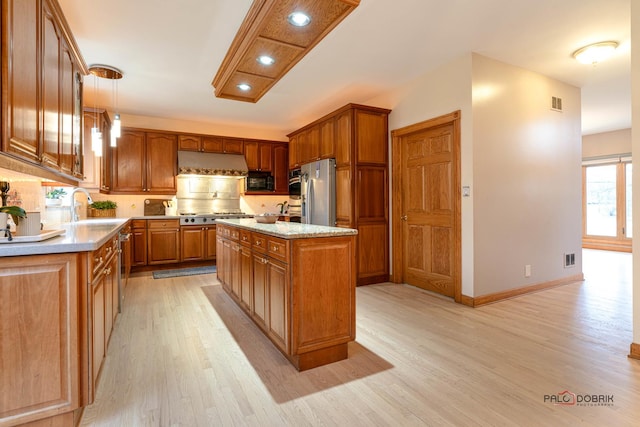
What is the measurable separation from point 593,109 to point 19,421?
25.8 ft

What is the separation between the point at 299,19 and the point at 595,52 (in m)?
3.24

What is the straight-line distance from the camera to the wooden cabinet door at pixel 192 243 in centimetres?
545

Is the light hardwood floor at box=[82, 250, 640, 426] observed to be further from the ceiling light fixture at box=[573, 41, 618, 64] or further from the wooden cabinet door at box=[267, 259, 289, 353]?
the ceiling light fixture at box=[573, 41, 618, 64]

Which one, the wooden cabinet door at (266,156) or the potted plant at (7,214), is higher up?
the wooden cabinet door at (266,156)

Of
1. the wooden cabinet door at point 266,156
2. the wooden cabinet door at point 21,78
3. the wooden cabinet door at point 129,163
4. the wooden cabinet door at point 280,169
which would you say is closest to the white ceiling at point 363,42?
the wooden cabinet door at point 129,163

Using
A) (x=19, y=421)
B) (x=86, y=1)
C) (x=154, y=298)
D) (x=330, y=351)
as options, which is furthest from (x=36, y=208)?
(x=330, y=351)

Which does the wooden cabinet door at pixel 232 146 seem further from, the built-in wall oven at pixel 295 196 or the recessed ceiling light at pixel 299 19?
the recessed ceiling light at pixel 299 19

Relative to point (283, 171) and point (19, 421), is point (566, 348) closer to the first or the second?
point (19, 421)

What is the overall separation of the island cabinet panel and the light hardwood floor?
10.9 inches

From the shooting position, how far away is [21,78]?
163 centimetres

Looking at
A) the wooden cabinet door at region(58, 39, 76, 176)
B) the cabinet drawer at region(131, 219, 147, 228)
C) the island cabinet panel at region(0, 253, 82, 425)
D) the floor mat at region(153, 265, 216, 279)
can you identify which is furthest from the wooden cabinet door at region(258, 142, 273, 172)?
the island cabinet panel at region(0, 253, 82, 425)

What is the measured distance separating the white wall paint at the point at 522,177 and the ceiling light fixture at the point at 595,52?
0.50m

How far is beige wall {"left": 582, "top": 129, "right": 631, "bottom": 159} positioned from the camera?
22.3ft

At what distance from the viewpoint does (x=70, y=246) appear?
152 cm
